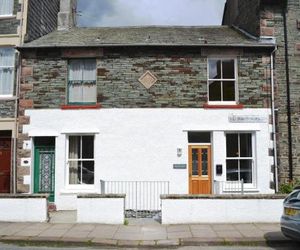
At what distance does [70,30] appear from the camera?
727 inches

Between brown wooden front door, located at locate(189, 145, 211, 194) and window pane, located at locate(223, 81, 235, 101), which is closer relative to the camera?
brown wooden front door, located at locate(189, 145, 211, 194)

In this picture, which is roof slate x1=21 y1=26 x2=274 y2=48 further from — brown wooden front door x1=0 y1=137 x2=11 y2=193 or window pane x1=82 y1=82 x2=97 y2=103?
brown wooden front door x1=0 y1=137 x2=11 y2=193

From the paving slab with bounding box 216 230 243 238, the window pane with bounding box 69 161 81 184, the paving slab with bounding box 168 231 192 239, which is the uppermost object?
the window pane with bounding box 69 161 81 184

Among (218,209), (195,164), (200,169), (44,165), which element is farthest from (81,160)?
(218,209)

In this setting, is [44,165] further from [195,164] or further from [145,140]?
[195,164]

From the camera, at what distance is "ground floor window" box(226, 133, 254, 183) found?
49.3 feet

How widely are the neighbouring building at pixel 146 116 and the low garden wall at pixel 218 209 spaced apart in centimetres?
291

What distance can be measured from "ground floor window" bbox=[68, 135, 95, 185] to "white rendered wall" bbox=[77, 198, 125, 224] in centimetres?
340

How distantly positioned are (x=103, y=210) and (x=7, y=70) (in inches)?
310

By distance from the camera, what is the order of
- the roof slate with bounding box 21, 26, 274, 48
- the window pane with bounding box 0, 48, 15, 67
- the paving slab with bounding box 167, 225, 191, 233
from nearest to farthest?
the paving slab with bounding box 167, 225, 191, 233 < the roof slate with bounding box 21, 26, 274, 48 < the window pane with bounding box 0, 48, 15, 67

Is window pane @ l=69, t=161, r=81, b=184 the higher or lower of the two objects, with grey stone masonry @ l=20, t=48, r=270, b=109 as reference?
lower

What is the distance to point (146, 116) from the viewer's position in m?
15.0

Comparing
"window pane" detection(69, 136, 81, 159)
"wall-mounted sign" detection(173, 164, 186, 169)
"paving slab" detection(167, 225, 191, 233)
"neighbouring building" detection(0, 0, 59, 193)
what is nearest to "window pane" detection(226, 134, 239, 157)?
"wall-mounted sign" detection(173, 164, 186, 169)

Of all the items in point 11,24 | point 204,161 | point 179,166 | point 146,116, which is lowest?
point 179,166
